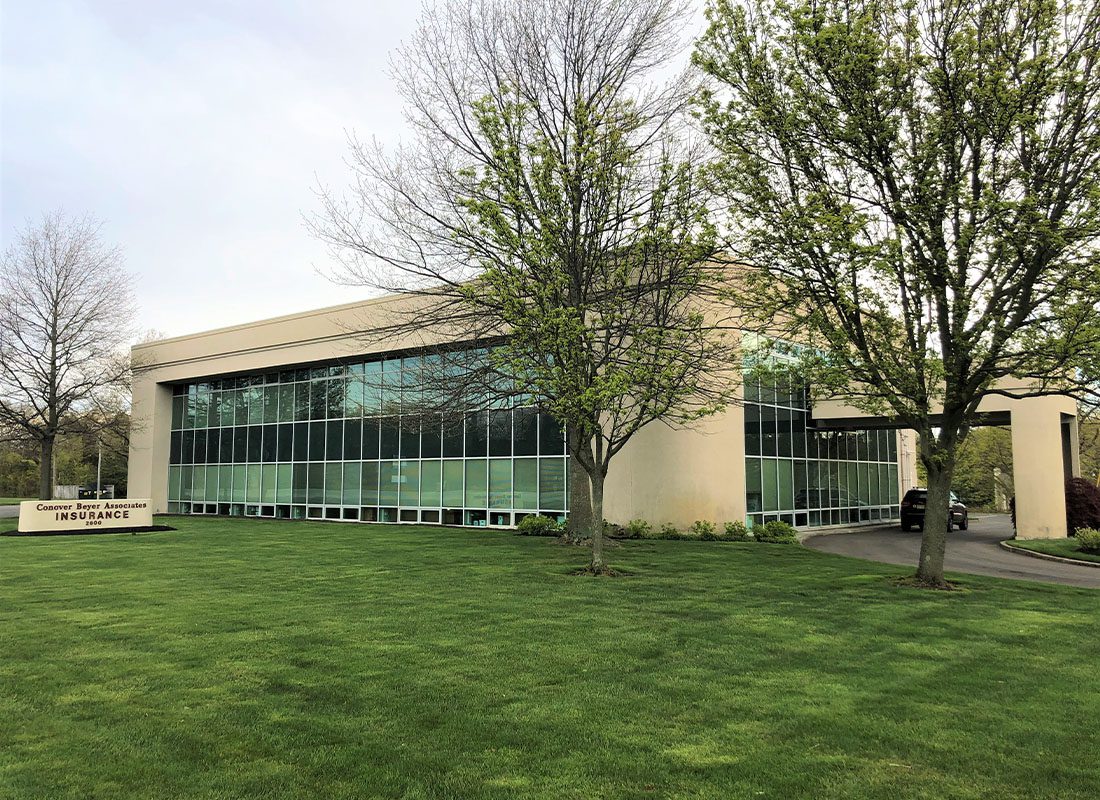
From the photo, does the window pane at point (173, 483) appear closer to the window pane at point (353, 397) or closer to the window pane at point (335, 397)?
the window pane at point (335, 397)

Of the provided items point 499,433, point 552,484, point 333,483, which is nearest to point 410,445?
point 499,433

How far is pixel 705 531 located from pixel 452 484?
9.16m

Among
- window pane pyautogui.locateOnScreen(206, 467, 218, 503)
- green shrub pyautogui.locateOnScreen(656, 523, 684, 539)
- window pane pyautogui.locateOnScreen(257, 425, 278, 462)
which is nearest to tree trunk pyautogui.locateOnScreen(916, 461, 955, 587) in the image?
green shrub pyautogui.locateOnScreen(656, 523, 684, 539)

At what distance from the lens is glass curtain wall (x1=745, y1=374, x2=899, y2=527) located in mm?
23828

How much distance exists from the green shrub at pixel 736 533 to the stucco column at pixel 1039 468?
8.06 metres

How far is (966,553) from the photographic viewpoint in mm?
20609

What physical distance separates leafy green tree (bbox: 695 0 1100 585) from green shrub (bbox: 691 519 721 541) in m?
8.13

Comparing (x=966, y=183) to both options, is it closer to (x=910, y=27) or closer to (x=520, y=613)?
(x=910, y=27)

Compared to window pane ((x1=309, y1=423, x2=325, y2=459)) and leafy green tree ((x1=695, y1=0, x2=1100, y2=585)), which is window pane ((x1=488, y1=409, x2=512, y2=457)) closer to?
window pane ((x1=309, y1=423, x2=325, y2=459))

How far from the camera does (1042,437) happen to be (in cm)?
2227

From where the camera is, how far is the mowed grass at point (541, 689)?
490cm

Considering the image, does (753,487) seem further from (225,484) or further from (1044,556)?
(225,484)

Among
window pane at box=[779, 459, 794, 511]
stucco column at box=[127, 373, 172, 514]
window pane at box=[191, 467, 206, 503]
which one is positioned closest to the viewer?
window pane at box=[779, 459, 794, 511]

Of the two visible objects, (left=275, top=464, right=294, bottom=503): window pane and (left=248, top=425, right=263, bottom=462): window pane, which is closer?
(left=275, top=464, right=294, bottom=503): window pane
